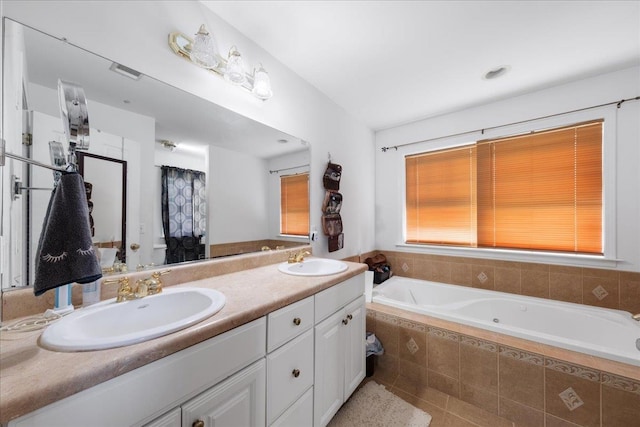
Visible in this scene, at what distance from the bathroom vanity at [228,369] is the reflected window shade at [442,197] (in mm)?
1649

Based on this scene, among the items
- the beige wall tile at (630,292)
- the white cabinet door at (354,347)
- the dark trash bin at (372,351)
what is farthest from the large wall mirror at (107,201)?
the beige wall tile at (630,292)

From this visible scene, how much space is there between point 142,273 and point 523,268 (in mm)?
2950

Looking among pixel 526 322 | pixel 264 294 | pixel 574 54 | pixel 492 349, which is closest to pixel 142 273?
pixel 264 294

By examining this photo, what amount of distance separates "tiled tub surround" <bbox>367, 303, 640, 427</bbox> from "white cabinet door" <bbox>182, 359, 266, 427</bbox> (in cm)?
129

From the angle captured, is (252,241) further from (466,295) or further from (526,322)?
(526,322)

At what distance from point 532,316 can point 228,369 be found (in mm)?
2523

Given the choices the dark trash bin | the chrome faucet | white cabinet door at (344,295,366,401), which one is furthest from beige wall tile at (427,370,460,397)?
the chrome faucet

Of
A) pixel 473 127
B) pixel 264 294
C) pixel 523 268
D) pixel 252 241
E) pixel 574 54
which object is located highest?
pixel 574 54

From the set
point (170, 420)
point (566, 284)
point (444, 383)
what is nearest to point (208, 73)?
point (170, 420)

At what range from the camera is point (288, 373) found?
1.04m

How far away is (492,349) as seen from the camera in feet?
4.98

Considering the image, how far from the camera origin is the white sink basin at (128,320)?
0.61 m

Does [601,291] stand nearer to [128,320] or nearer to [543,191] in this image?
[543,191]

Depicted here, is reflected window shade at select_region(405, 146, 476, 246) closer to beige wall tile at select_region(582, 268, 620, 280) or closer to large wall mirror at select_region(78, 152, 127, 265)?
beige wall tile at select_region(582, 268, 620, 280)
